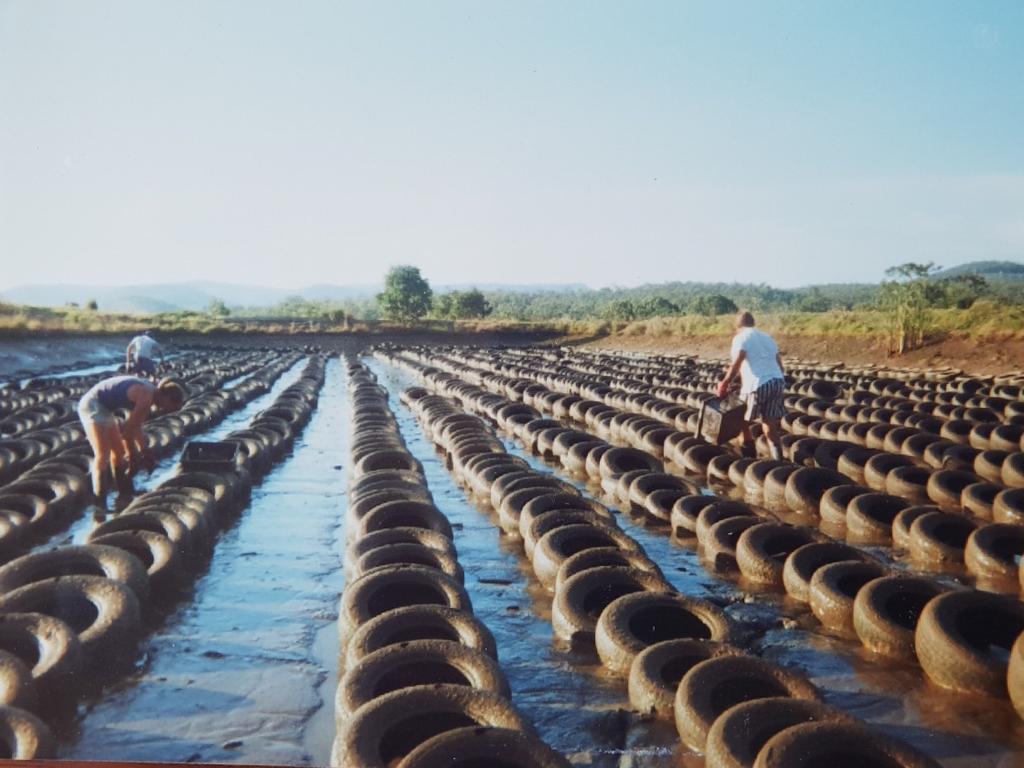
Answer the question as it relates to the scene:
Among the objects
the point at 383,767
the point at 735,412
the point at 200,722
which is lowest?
the point at 200,722

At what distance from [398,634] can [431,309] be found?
84.5m

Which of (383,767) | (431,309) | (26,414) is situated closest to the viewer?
(383,767)

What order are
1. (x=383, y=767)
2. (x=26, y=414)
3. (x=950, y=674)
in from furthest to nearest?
(x=26, y=414) < (x=950, y=674) < (x=383, y=767)

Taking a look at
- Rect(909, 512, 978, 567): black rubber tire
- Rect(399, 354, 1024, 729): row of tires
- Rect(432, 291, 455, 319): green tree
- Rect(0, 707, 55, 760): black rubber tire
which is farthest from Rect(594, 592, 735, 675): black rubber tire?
Rect(432, 291, 455, 319): green tree

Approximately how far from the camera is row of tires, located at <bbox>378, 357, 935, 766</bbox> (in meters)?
3.62

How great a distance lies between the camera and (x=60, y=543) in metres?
8.12

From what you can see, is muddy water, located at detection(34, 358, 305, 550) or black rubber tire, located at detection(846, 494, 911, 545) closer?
black rubber tire, located at detection(846, 494, 911, 545)

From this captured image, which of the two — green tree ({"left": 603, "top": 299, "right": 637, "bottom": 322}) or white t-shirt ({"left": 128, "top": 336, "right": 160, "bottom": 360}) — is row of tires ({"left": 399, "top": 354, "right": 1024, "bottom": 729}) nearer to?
white t-shirt ({"left": 128, "top": 336, "right": 160, "bottom": 360})

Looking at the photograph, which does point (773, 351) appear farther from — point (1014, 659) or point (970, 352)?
point (970, 352)

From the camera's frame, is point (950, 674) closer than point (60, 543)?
Yes

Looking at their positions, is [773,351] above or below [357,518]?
above

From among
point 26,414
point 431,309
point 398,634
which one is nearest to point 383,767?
point 398,634

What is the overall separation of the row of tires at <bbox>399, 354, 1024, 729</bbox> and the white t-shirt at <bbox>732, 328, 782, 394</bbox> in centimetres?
105

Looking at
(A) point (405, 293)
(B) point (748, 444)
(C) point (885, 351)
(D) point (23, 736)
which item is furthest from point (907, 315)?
(A) point (405, 293)
